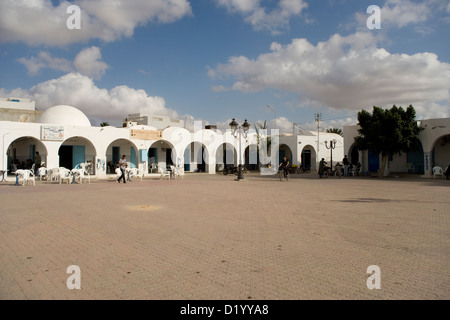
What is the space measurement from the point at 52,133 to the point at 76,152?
358 cm

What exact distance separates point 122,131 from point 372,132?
19.0 meters

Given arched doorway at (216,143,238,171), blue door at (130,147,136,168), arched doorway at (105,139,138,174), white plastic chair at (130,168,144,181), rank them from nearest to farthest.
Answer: white plastic chair at (130,168,144,181)
arched doorway at (105,139,138,174)
blue door at (130,147,136,168)
arched doorway at (216,143,238,171)

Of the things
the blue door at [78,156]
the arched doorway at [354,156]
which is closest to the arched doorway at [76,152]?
the blue door at [78,156]

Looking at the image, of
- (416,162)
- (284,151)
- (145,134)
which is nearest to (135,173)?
(145,134)

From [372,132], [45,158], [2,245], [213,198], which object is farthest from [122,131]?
[2,245]

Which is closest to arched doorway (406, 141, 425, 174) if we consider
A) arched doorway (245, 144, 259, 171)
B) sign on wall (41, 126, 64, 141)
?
arched doorway (245, 144, 259, 171)

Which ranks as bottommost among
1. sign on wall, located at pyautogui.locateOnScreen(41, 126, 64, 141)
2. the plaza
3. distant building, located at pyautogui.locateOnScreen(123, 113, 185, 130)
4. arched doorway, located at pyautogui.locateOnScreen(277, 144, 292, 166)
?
the plaza

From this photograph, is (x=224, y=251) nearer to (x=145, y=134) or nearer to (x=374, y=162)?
(x=145, y=134)

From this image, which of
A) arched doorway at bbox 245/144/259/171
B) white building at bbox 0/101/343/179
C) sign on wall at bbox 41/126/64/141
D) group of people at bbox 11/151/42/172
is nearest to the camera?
sign on wall at bbox 41/126/64/141

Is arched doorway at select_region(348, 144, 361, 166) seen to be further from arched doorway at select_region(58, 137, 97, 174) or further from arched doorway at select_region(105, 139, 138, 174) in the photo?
arched doorway at select_region(58, 137, 97, 174)

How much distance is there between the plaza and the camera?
3707 millimetres

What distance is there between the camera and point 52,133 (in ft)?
70.1

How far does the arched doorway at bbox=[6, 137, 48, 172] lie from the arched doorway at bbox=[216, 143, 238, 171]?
16.3 metres

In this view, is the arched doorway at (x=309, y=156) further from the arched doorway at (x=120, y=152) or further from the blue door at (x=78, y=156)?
the blue door at (x=78, y=156)
